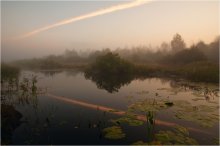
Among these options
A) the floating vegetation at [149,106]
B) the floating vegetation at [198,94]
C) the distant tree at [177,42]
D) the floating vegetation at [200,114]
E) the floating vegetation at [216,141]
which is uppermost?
the distant tree at [177,42]

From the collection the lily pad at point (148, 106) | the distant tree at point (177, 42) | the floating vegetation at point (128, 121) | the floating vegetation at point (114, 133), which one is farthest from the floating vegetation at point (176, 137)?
the distant tree at point (177, 42)

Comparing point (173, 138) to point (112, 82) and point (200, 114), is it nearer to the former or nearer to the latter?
point (200, 114)

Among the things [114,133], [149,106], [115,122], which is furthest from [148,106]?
[114,133]

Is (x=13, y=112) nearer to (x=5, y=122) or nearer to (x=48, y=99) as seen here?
(x=5, y=122)

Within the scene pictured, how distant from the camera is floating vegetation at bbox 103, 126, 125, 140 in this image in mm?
7859

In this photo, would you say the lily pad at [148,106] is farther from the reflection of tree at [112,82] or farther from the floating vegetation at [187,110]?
the reflection of tree at [112,82]

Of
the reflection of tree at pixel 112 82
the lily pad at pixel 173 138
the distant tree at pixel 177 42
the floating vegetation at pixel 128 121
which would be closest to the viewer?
the lily pad at pixel 173 138

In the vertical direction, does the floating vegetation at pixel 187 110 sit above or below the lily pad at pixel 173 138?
above

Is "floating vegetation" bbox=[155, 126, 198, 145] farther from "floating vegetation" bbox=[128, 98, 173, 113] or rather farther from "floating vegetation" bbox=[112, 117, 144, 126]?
"floating vegetation" bbox=[128, 98, 173, 113]

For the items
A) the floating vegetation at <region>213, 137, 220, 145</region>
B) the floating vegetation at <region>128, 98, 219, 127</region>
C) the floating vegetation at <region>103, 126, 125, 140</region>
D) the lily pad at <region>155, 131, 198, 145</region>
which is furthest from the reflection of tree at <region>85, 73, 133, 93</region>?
the floating vegetation at <region>213, 137, 220, 145</region>

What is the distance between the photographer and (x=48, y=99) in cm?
1431

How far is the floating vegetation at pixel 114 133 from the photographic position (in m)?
7.86

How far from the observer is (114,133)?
26.7 feet

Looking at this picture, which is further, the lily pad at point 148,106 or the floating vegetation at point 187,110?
the lily pad at point 148,106
